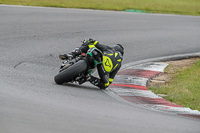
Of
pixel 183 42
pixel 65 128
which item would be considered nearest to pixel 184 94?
pixel 65 128

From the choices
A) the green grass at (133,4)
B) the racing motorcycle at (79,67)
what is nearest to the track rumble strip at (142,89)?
the racing motorcycle at (79,67)

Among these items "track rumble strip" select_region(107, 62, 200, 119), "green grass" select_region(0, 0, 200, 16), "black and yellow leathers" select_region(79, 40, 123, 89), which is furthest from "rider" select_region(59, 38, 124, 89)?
"green grass" select_region(0, 0, 200, 16)

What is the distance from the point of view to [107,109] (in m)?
6.04

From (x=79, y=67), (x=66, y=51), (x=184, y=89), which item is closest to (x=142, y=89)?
(x=184, y=89)

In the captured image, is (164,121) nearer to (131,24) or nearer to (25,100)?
(25,100)

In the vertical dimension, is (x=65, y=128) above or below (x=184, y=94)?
above

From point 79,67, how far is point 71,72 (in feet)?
0.55

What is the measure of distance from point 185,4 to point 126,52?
12.9 metres

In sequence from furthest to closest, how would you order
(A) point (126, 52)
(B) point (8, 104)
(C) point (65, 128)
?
(A) point (126, 52)
(B) point (8, 104)
(C) point (65, 128)

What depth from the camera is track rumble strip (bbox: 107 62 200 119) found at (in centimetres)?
735

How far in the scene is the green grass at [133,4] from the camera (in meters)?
18.5

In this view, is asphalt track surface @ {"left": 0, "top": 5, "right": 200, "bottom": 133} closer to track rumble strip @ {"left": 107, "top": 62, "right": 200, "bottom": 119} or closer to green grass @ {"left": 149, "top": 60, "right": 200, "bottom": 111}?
track rumble strip @ {"left": 107, "top": 62, "right": 200, "bottom": 119}

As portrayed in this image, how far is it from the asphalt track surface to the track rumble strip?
1.73 feet

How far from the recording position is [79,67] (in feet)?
24.7
